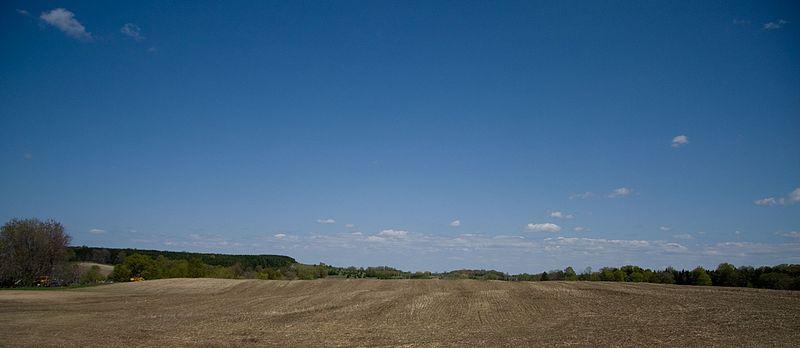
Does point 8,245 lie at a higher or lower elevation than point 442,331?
higher

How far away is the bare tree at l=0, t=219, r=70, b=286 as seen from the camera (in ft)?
262

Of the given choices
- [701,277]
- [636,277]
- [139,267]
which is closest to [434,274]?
[636,277]

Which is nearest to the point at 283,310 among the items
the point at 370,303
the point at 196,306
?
the point at 370,303

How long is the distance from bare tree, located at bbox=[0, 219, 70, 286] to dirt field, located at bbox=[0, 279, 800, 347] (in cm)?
3756

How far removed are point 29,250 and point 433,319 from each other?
77.8 m

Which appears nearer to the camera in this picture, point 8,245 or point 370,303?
point 370,303

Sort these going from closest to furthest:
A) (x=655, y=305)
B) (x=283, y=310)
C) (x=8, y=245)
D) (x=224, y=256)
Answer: (x=655, y=305) → (x=283, y=310) → (x=8, y=245) → (x=224, y=256)

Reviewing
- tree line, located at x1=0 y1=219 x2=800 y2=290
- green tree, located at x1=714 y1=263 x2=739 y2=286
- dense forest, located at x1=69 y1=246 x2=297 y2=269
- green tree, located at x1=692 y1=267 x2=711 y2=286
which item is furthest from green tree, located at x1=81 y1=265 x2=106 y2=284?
green tree, located at x1=714 y1=263 x2=739 y2=286

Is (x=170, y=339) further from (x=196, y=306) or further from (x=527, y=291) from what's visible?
(x=527, y=291)

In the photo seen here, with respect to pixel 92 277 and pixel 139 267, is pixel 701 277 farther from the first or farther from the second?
pixel 92 277

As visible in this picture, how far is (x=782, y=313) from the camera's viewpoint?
2820 cm

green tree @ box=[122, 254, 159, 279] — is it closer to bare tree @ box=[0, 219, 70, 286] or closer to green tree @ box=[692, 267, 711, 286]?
bare tree @ box=[0, 219, 70, 286]

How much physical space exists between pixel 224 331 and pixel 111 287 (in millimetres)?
50996

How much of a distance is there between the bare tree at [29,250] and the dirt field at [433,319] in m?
37.6
